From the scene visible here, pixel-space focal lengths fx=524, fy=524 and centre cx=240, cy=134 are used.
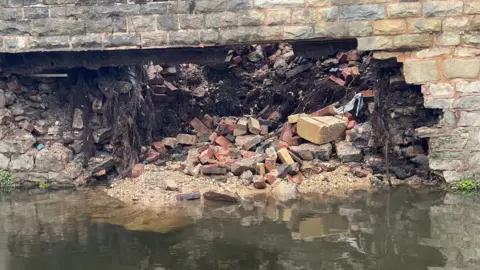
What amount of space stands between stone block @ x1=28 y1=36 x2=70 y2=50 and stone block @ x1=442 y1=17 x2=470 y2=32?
4770 millimetres

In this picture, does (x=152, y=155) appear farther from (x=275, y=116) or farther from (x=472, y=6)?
(x=472, y=6)

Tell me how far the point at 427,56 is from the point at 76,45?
4479 millimetres

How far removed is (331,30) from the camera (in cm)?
646

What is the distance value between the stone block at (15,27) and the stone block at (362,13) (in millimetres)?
4117

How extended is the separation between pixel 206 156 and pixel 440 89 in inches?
126

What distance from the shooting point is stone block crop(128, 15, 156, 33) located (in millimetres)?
6754

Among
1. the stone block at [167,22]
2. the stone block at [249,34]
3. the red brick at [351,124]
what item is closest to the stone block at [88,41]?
the stone block at [167,22]

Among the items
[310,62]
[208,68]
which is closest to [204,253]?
[310,62]

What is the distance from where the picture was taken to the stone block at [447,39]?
6273 millimetres

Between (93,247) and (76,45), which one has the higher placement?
(76,45)

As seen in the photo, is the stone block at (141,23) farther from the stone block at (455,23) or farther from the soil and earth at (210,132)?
the stone block at (455,23)

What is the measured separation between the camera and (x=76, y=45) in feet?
22.7

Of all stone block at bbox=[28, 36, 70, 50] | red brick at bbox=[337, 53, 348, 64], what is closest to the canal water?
stone block at bbox=[28, 36, 70, 50]

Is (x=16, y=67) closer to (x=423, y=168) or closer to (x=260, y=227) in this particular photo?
(x=260, y=227)
